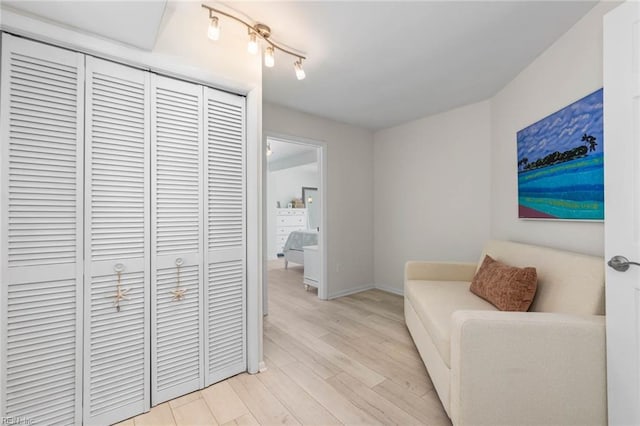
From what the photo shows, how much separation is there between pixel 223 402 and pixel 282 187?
658 cm

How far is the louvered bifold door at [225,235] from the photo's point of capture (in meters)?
1.84

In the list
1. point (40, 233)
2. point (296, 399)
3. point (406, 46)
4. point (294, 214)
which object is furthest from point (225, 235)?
point (294, 214)

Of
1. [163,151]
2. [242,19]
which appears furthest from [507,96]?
[163,151]

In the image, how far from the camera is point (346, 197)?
12.8 feet

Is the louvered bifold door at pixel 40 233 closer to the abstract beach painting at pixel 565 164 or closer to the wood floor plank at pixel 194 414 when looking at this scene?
the wood floor plank at pixel 194 414

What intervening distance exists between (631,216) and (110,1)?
2.49 meters

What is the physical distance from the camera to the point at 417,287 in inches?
96.3

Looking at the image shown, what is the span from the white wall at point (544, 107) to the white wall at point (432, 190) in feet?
0.65

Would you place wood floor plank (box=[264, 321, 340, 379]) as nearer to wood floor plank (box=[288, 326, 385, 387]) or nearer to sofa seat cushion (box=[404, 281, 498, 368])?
wood floor plank (box=[288, 326, 385, 387])

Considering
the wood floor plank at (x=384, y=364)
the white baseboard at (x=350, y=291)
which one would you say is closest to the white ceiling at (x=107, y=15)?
the wood floor plank at (x=384, y=364)

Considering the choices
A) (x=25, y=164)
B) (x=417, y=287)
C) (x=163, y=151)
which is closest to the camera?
(x=25, y=164)

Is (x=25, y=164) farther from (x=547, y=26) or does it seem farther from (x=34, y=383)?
(x=547, y=26)

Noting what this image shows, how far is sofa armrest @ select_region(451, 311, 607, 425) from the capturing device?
1254mm
